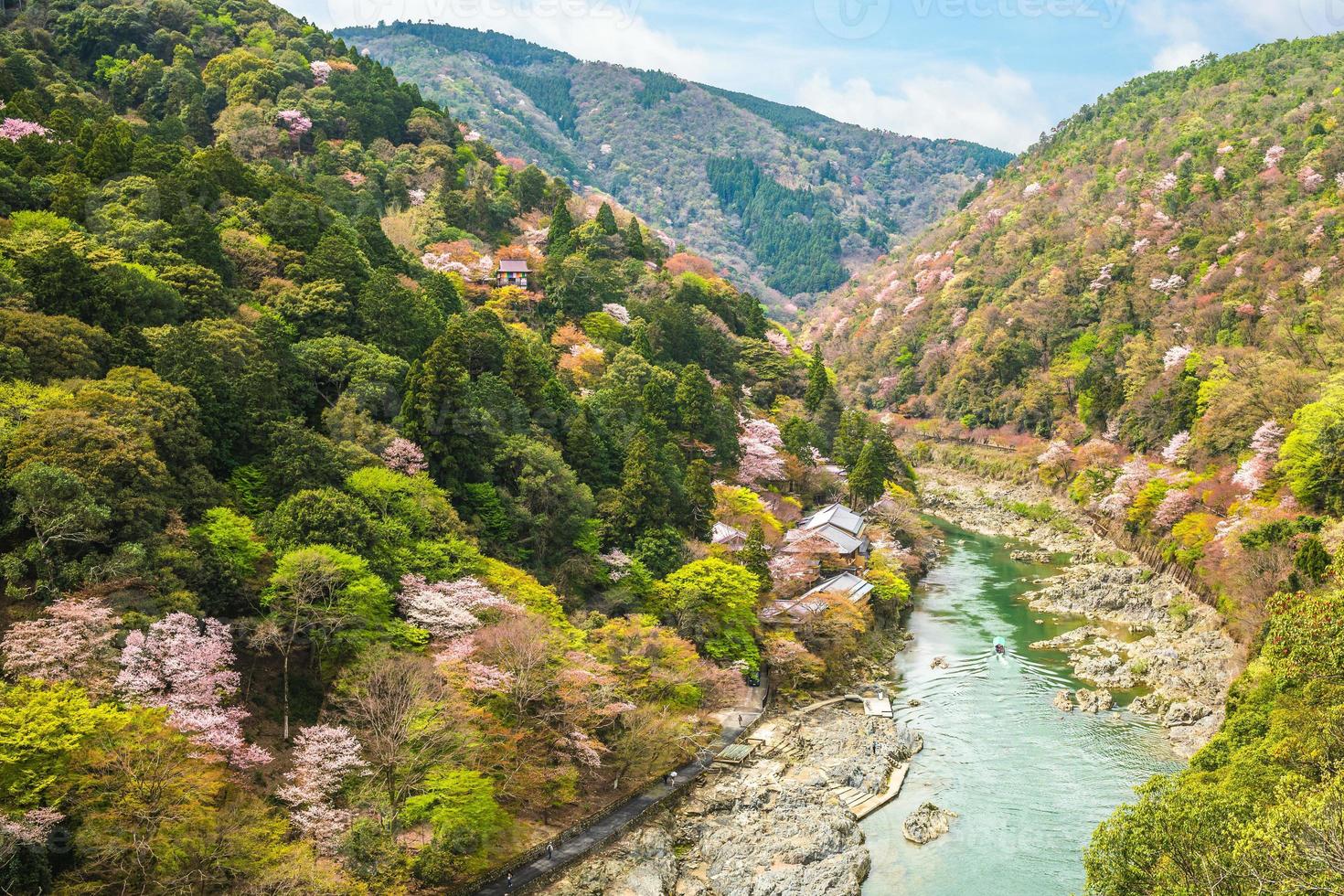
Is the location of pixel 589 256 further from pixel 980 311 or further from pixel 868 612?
pixel 980 311

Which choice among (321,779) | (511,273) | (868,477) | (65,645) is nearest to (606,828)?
(321,779)

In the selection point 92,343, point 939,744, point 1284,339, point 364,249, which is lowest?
point 939,744

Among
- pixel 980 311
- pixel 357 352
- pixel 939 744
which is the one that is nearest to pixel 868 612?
pixel 939 744

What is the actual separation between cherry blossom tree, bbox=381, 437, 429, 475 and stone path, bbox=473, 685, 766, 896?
12530 mm

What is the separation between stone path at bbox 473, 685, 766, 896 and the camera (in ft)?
70.9

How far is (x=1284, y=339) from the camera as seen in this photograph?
170ft

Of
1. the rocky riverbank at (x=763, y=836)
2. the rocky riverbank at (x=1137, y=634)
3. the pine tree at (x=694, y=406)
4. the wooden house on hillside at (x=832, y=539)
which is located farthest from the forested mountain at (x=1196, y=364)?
the pine tree at (x=694, y=406)

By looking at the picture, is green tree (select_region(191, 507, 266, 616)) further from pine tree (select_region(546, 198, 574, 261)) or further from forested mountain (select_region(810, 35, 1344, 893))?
pine tree (select_region(546, 198, 574, 261))

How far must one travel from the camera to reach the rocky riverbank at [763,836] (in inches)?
886

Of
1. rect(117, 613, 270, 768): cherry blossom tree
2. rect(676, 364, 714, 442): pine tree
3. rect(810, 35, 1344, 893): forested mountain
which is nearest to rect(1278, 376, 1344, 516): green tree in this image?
rect(810, 35, 1344, 893): forested mountain

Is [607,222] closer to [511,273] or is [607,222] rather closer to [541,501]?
[511,273]

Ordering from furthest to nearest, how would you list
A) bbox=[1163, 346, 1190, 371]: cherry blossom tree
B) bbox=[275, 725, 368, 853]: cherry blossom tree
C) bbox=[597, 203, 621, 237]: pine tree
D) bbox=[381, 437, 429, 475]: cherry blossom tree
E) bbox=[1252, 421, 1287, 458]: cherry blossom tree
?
bbox=[597, 203, 621, 237]: pine tree, bbox=[1163, 346, 1190, 371]: cherry blossom tree, bbox=[1252, 421, 1287, 458]: cherry blossom tree, bbox=[381, 437, 429, 475]: cherry blossom tree, bbox=[275, 725, 368, 853]: cherry blossom tree

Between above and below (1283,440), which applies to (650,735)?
below

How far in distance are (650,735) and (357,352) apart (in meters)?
16.9
